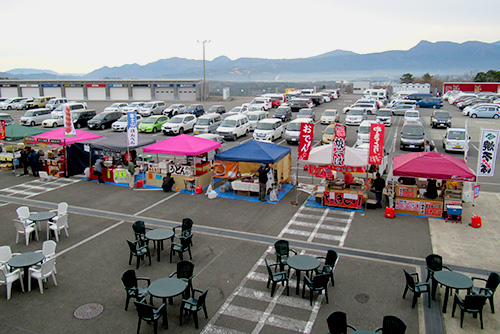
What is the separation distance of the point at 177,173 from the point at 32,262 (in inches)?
390

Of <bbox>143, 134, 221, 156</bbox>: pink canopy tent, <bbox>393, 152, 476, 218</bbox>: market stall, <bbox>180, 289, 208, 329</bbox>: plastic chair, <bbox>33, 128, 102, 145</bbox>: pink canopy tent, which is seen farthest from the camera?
<bbox>33, 128, 102, 145</bbox>: pink canopy tent

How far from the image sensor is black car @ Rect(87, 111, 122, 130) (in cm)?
3791

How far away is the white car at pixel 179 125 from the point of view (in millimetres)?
34312

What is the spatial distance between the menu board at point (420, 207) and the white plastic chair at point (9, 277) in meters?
13.4

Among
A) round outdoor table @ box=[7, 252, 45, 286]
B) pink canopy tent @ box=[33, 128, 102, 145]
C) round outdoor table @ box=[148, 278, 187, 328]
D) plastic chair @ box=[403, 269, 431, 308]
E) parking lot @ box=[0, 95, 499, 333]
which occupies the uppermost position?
pink canopy tent @ box=[33, 128, 102, 145]

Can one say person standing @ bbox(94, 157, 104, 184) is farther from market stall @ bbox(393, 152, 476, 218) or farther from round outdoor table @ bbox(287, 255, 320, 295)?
market stall @ bbox(393, 152, 476, 218)

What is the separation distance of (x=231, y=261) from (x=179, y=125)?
24580 millimetres

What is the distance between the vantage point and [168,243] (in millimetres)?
13047

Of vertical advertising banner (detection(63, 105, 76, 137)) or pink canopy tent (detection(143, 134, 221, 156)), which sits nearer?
pink canopy tent (detection(143, 134, 221, 156))

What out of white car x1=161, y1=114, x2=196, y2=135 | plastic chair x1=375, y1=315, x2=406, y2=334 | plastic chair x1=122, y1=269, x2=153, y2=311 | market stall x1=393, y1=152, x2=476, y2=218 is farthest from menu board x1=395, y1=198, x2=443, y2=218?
white car x1=161, y1=114, x2=196, y2=135

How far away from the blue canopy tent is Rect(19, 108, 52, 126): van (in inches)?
1224

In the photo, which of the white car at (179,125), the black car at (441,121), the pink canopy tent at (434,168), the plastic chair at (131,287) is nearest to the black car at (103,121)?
the white car at (179,125)

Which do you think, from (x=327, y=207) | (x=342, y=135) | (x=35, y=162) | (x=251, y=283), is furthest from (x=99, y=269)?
(x=35, y=162)

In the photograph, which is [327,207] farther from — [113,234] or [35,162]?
[35,162]
